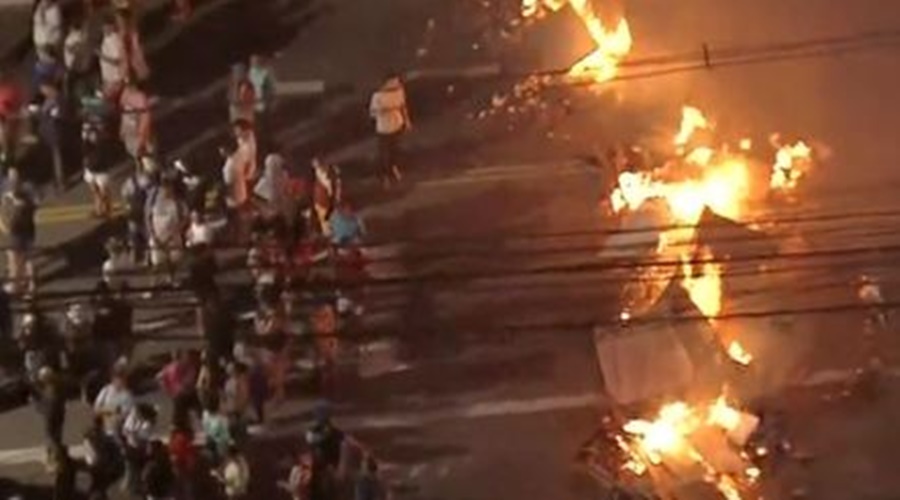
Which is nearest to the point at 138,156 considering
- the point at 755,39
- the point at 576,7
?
the point at 576,7

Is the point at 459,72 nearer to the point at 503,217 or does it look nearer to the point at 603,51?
the point at 603,51

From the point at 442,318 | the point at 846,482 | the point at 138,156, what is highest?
the point at 138,156

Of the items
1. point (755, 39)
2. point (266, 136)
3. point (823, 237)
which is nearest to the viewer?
point (823, 237)

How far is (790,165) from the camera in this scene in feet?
89.0

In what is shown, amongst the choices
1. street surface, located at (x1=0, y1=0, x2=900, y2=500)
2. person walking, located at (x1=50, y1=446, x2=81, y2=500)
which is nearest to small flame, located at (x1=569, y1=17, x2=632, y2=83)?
street surface, located at (x1=0, y1=0, x2=900, y2=500)

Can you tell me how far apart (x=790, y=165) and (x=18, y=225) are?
917 cm

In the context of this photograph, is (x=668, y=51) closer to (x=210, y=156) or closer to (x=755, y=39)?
(x=755, y=39)

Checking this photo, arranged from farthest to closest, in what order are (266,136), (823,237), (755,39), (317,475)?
(755,39) < (266,136) < (823,237) < (317,475)

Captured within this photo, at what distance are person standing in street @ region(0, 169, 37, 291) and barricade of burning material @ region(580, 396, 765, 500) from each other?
21.6ft

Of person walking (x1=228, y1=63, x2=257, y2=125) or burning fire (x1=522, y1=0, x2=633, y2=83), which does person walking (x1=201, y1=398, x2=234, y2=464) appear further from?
burning fire (x1=522, y1=0, x2=633, y2=83)

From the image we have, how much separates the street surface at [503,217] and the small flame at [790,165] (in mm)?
209

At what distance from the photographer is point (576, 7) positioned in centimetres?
2898

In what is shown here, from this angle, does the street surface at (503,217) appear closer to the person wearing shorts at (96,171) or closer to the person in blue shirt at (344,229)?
the person wearing shorts at (96,171)

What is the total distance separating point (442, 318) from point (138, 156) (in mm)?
4025
